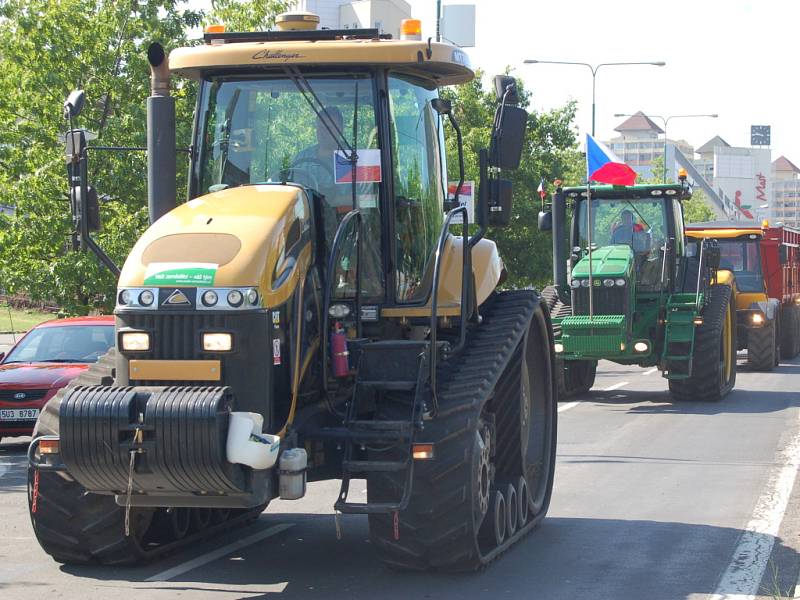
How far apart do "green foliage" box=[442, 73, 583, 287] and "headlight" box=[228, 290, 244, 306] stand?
70.9 feet

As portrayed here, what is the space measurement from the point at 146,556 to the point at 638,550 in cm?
306

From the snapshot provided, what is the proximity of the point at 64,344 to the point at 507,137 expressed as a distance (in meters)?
8.75

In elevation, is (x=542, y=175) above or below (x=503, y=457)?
above

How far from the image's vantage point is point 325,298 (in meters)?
7.56

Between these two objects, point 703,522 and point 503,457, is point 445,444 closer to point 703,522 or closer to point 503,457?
point 503,457

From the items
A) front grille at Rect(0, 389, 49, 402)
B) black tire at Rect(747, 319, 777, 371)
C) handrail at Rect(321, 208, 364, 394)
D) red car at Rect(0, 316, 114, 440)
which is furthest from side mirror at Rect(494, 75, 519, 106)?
black tire at Rect(747, 319, 777, 371)

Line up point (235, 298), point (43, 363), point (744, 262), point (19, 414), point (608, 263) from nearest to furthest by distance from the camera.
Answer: point (235, 298) → point (19, 414) → point (43, 363) → point (608, 263) → point (744, 262)

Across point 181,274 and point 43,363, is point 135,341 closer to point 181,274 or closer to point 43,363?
point 181,274

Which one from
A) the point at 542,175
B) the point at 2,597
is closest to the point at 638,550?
the point at 2,597

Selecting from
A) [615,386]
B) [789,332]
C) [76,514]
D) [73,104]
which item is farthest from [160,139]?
[789,332]

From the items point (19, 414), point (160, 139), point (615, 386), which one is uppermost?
point (160, 139)

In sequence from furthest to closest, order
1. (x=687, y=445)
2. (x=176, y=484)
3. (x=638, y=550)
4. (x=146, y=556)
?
(x=687, y=445), (x=638, y=550), (x=146, y=556), (x=176, y=484)

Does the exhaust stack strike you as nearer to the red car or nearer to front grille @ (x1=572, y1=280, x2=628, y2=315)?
the red car

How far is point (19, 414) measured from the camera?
14234 millimetres
